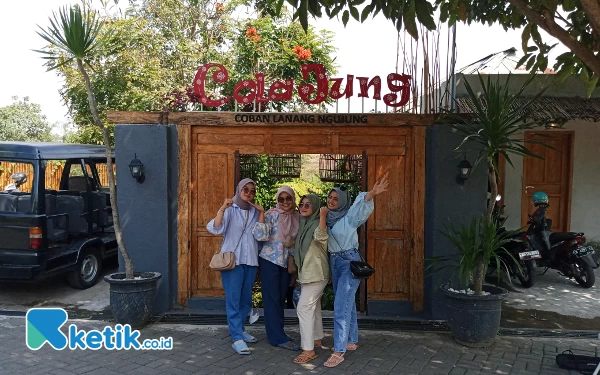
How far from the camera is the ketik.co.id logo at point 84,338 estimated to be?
5.17 metres

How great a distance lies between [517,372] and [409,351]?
99 centimetres

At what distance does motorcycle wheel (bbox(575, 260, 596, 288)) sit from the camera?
745cm

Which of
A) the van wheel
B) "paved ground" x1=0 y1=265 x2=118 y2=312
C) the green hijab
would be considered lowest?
"paved ground" x1=0 y1=265 x2=118 y2=312

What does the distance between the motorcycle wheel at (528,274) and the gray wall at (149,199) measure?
16.5 ft

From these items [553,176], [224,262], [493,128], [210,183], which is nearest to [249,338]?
[224,262]

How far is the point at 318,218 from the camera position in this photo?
4918mm

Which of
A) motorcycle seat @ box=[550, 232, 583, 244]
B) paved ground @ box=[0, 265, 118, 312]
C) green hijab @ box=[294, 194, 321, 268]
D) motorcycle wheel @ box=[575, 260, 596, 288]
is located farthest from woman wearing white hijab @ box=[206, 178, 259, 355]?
motorcycle wheel @ box=[575, 260, 596, 288]

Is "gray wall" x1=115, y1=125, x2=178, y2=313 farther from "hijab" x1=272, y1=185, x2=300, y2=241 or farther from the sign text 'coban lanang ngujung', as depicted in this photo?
"hijab" x1=272, y1=185, x2=300, y2=241

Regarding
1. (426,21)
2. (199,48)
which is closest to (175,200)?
(426,21)

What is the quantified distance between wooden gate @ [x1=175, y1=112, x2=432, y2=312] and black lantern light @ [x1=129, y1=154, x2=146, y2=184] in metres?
0.45

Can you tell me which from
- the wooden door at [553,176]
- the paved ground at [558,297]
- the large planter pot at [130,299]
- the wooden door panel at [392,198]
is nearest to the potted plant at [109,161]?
the large planter pot at [130,299]

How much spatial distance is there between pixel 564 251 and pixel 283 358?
475 centimetres

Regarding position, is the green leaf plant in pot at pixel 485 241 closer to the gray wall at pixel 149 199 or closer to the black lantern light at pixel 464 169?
the black lantern light at pixel 464 169

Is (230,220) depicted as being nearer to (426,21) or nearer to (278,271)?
(278,271)
